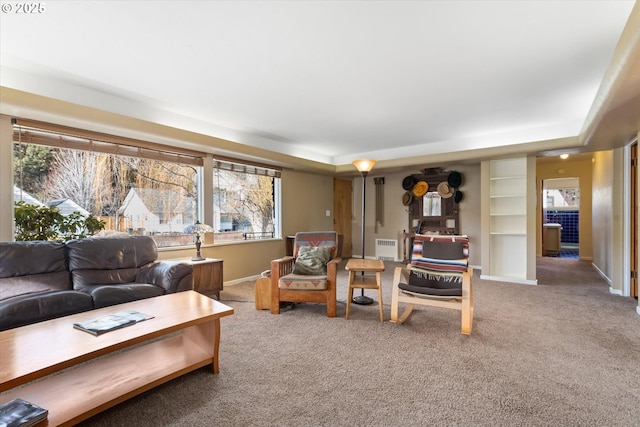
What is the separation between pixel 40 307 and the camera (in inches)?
94.7

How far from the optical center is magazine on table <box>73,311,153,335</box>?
186cm

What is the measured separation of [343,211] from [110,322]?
239 inches

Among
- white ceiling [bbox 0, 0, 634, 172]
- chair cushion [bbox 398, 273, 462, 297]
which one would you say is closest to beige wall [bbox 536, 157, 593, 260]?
white ceiling [bbox 0, 0, 634, 172]

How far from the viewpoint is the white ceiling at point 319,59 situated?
2049 millimetres

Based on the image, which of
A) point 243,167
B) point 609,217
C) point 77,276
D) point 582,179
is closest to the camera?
point 77,276

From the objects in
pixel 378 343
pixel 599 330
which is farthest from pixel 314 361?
pixel 599 330

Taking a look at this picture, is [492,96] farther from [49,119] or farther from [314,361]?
[49,119]

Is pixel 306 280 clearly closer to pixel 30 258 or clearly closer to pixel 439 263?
pixel 439 263

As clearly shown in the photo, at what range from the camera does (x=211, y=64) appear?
275 centimetres

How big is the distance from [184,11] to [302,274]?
8.97 feet

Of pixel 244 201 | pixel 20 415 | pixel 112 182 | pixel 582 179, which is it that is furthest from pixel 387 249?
pixel 20 415

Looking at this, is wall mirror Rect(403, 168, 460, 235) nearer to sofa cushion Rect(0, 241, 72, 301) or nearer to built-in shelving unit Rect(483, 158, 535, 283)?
built-in shelving unit Rect(483, 158, 535, 283)

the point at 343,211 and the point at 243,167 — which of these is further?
the point at 343,211

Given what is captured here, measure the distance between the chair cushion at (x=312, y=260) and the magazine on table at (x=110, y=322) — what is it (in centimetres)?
Answer: 190
